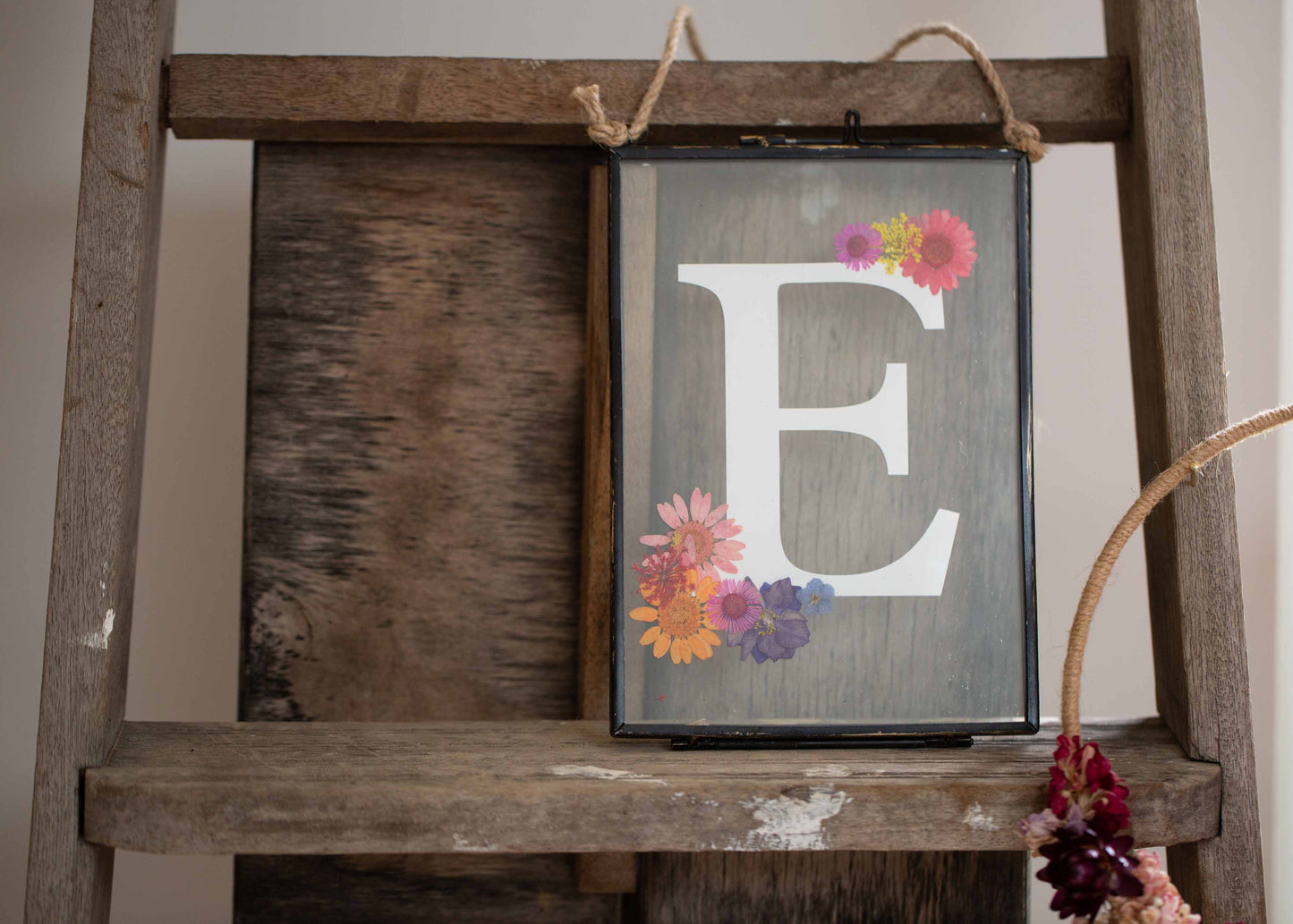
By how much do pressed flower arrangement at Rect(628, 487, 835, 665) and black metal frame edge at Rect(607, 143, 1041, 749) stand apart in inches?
1.0

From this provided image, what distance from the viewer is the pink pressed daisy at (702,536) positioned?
1.96ft

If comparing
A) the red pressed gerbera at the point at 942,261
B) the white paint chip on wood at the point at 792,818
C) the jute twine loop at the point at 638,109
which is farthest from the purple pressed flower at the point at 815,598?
the jute twine loop at the point at 638,109

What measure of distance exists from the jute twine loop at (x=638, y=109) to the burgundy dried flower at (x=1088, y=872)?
1.68ft

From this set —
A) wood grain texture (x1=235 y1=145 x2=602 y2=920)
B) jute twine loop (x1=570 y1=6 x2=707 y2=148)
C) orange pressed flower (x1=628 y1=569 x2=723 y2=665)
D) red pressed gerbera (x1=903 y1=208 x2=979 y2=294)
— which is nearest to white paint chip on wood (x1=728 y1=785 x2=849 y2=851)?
orange pressed flower (x1=628 y1=569 x2=723 y2=665)

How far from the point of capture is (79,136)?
30.1 inches

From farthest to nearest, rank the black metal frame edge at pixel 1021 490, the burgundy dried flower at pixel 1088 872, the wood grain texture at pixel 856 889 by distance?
the wood grain texture at pixel 856 889 < the black metal frame edge at pixel 1021 490 < the burgundy dried flower at pixel 1088 872

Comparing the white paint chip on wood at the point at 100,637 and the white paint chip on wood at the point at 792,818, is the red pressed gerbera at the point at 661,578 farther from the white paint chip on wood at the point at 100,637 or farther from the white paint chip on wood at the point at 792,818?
the white paint chip on wood at the point at 100,637

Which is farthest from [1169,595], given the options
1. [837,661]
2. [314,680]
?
[314,680]

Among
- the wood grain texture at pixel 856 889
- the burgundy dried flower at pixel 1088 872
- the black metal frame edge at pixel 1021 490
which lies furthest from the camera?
the wood grain texture at pixel 856 889

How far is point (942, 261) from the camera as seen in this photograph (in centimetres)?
62

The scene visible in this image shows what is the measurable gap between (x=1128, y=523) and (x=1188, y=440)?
8 centimetres

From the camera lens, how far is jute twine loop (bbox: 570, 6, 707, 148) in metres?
0.61

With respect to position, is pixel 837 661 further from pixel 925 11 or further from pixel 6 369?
pixel 6 369

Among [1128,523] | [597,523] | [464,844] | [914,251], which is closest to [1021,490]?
[1128,523]
